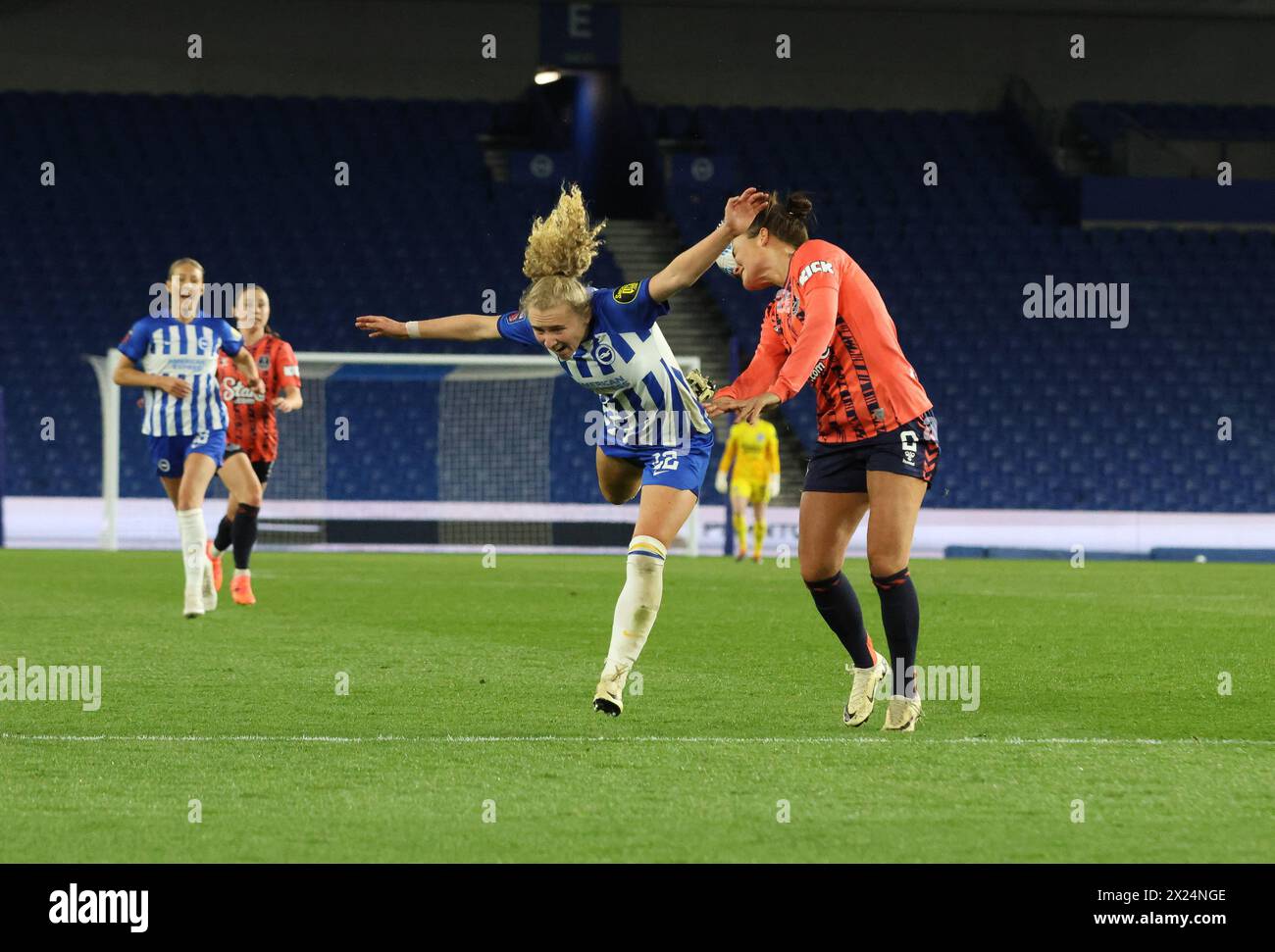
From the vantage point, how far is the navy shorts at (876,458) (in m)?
6.04

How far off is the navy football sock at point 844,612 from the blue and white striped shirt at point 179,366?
5234 millimetres

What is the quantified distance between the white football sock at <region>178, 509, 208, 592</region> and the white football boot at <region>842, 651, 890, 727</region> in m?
5.18

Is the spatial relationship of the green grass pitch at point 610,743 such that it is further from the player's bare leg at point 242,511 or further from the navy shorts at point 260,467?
the navy shorts at point 260,467

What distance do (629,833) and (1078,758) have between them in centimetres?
190

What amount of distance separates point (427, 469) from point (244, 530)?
12.2 meters

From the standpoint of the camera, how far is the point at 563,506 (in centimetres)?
2334

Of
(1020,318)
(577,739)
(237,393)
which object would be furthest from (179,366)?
(1020,318)

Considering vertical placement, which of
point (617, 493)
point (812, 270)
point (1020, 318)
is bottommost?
point (617, 493)

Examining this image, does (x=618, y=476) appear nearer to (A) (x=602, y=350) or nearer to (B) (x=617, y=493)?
(B) (x=617, y=493)

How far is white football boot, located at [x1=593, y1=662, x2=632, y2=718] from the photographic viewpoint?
627 cm

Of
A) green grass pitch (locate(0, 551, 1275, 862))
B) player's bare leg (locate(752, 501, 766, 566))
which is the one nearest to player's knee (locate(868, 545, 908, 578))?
green grass pitch (locate(0, 551, 1275, 862))

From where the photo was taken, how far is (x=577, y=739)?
5.90 metres

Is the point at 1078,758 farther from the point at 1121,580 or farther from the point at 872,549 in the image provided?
the point at 1121,580
